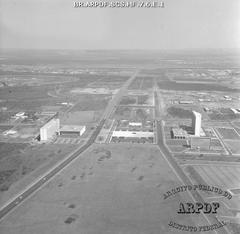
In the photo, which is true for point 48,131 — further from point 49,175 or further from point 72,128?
point 49,175

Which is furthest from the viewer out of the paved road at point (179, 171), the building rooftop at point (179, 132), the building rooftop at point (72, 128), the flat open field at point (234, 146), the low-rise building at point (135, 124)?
the low-rise building at point (135, 124)

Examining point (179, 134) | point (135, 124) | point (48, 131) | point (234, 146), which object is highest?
point (48, 131)

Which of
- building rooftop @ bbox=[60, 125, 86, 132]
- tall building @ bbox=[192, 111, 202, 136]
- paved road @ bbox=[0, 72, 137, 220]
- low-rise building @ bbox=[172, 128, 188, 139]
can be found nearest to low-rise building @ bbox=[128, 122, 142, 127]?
paved road @ bbox=[0, 72, 137, 220]

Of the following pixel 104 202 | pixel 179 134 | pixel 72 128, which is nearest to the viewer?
pixel 104 202

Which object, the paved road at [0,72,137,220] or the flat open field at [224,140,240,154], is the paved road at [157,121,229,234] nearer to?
the flat open field at [224,140,240,154]

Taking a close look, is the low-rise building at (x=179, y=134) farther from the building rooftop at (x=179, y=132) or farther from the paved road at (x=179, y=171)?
the paved road at (x=179, y=171)

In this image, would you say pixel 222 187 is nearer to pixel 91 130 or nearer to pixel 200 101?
pixel 91 130

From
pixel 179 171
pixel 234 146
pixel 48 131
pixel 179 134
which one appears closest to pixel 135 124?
pixel 179 134
